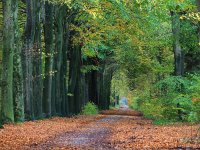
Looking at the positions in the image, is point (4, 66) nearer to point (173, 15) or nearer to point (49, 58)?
point (49, 58)

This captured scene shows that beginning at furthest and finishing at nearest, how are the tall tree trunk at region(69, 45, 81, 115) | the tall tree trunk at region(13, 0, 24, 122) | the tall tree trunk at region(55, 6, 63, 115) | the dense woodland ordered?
the tall tree trunk at region(69, 45, 81, 115) < the tall tree trunk at region(55, 6, 63, 115) < the tall tree trunk at region(13, 0, 24, 122) < the dense woodland

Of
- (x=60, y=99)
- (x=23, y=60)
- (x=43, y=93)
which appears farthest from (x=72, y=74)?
(x=23, y=60)

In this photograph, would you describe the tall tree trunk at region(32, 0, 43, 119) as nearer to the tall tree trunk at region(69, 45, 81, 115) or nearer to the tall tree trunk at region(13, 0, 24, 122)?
the tall tree trunk at region(13, 0, 24, 122)

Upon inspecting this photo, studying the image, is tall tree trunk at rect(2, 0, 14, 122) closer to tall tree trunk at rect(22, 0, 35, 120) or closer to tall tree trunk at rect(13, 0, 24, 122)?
tall tree trunk at rect(13, 0, 24, 122)

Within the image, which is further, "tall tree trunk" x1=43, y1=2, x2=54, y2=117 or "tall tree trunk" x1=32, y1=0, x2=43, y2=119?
"tall tree trunk" x1=43, y1=2, x2=54, y2=117

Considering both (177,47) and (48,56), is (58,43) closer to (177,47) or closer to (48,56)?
(48,56)

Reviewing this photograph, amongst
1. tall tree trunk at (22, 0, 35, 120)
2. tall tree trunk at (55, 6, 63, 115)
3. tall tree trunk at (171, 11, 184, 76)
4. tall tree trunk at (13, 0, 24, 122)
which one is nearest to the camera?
tall tree trunk at (13, 0, 24, 122)

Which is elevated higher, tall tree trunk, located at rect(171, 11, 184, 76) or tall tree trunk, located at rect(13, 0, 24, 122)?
tall tree trunk, located at rect(171, 11, 184, 76)

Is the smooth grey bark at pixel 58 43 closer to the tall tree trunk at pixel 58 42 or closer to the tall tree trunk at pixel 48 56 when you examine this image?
the tall tree trunk at pixel 58 42

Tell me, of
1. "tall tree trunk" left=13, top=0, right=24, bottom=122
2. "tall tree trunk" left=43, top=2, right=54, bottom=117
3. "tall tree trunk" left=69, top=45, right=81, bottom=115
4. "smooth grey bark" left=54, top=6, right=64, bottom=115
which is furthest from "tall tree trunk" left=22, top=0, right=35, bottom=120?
"tall tree trunk" left=69, top=45, right=81, bottom=115

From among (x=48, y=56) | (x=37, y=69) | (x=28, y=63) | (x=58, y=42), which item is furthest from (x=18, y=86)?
(x=58, y=42)

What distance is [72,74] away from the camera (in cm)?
3591

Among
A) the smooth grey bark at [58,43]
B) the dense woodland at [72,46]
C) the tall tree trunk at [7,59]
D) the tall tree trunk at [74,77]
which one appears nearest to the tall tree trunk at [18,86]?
the dense woodland at [72,46]

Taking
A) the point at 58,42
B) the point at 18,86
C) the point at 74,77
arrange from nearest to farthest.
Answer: the point at 18,86 → the point at 58,42 → the point at 74,77
